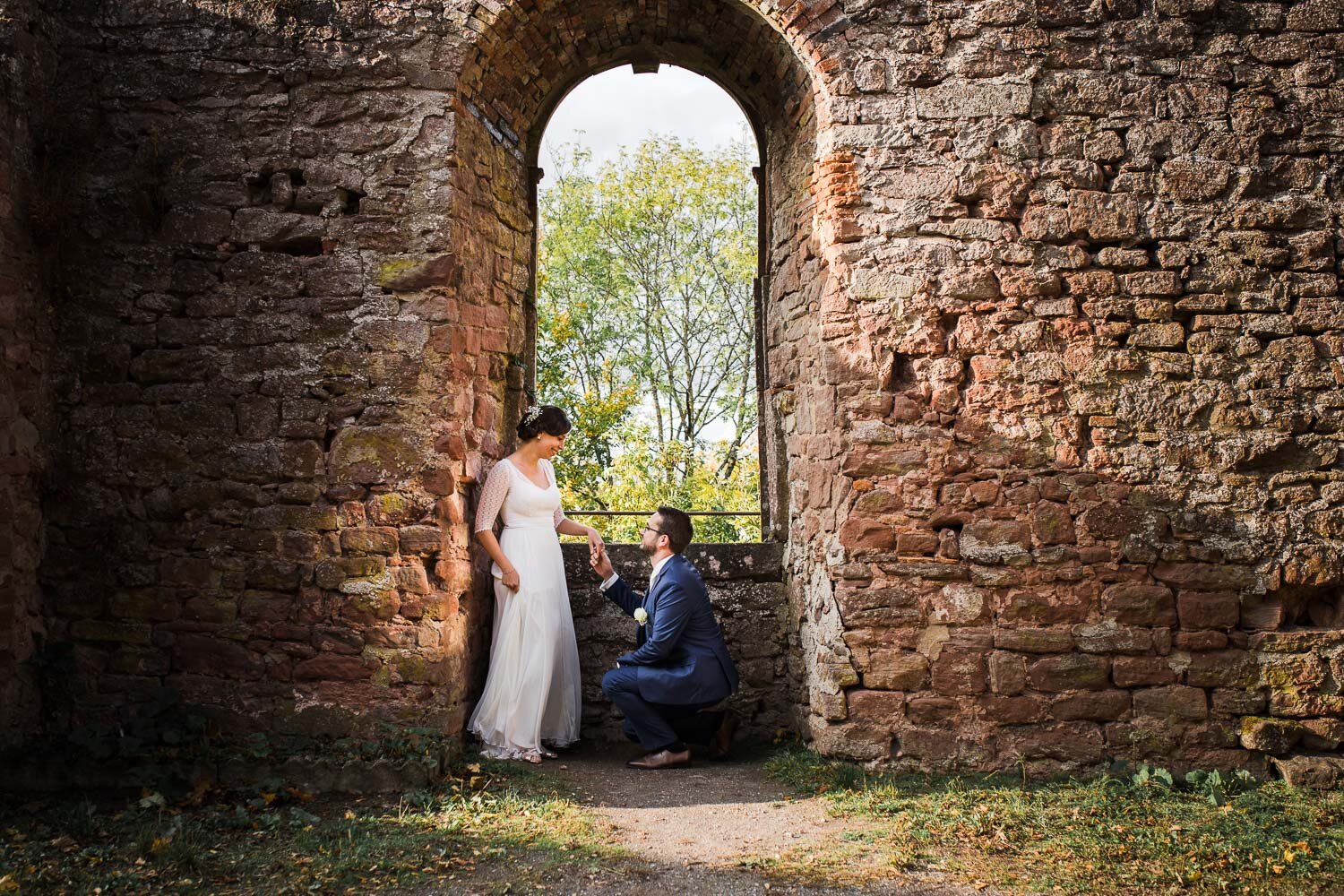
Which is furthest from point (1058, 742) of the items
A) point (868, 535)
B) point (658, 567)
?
point (658, 567)

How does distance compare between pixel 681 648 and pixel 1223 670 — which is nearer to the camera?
pixel 1223 670

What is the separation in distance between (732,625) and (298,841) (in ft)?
8.89

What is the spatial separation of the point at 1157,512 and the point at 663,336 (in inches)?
450

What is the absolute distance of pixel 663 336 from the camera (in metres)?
15.8

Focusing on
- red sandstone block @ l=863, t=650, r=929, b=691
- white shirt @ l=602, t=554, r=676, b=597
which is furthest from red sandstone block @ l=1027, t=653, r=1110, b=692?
white shirt @ l=602, t=554, r=676, b=597

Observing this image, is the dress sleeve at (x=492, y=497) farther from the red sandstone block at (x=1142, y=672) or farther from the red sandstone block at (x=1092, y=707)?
the red sandstone block at (x=1142, y=672)

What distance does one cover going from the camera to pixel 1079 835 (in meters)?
3.96

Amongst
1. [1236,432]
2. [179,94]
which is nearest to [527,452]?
[179,94]

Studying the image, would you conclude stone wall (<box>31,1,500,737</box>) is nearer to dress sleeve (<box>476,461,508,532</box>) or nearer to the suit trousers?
dress sleeve (<box>476,461,508,532</box>)

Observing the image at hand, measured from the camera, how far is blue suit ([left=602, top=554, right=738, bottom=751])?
16.9ft

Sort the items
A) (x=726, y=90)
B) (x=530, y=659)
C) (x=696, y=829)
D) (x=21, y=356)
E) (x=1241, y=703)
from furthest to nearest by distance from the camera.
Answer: (x=726, y=90) < (x=530, y=659) < (x=21, y=356) < (x=1241, y=703) < (x=696, y=829)

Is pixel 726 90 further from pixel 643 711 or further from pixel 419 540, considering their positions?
pixel 643 711

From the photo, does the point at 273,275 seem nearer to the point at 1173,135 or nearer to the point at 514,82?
the point at 514,82

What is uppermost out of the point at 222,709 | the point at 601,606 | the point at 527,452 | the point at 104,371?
the point at 104,371
